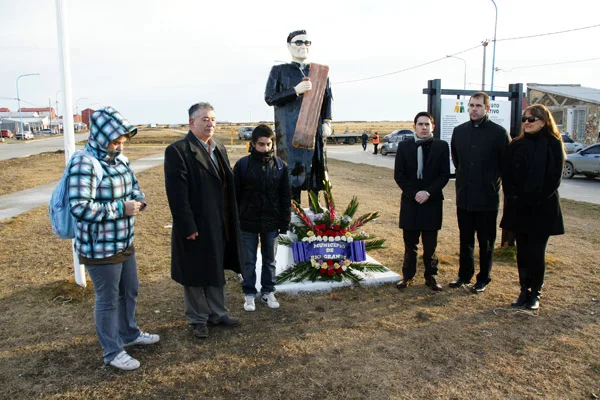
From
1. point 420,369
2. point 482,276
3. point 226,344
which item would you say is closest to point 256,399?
point 226,344

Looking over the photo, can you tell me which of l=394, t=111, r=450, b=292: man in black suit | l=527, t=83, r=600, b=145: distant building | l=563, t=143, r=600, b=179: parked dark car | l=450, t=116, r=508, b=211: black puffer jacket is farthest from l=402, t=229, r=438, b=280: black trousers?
l=527, t=83, r=600, b=145: distant building

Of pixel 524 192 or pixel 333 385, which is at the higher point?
pixel 524 192

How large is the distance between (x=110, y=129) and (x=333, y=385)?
2.16 metres

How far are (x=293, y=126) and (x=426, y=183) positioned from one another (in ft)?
4.95

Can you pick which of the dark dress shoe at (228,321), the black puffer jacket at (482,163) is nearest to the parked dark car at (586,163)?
the black puffer jacket at (482,163)

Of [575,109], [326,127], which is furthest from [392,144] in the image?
[326,127]

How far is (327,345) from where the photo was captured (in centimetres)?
353

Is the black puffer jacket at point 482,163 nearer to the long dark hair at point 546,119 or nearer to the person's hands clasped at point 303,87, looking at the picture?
the long dark hair at point 546,119

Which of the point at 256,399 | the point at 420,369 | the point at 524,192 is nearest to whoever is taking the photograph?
the point at 256,399

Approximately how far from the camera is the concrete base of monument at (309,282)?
4.67 m

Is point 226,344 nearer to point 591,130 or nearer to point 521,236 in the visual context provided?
point 521,236

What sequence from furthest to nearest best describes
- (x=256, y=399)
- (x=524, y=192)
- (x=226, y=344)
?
(x=524, y=192)
(x=226, y=344)
(x=256, y=399)

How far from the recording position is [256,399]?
2.81 metres

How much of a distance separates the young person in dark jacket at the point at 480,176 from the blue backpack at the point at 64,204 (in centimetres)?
328
